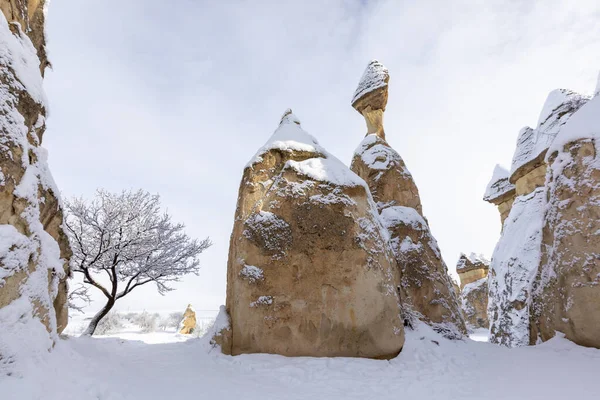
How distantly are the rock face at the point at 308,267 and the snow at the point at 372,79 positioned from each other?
8456 millimetres

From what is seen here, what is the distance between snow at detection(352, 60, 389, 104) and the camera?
556 inches

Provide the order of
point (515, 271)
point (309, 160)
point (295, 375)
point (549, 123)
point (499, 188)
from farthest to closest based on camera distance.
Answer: point (499, 188), point (549, 123), point (515, 271), point (309, 160), point (295, 375)

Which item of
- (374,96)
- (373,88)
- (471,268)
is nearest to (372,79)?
(373,88)

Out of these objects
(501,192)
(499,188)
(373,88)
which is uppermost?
(373,88)

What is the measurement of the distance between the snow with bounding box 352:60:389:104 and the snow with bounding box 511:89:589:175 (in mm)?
6420

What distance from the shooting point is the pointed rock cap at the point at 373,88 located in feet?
46.3

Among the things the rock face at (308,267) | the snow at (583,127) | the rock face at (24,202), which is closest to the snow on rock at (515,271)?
the snow at (583,127)

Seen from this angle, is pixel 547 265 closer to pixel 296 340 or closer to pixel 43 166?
pixel 296 340

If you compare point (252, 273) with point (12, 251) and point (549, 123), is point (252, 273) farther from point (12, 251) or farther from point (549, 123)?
point (549, 123)

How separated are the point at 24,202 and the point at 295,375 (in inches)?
175

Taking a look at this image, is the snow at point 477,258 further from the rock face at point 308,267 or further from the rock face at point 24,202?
the rock face at point 24,202

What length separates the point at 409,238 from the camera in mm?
9977

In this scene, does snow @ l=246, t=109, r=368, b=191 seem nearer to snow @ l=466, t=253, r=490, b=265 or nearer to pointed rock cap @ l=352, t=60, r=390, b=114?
pointed rock cap @ l=352, t=60, r=390, b=114

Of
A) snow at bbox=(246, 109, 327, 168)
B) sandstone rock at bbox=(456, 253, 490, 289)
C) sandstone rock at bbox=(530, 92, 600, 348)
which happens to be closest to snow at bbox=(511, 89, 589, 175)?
sandstone rock at bbox=(530, 92, 600, 348)
